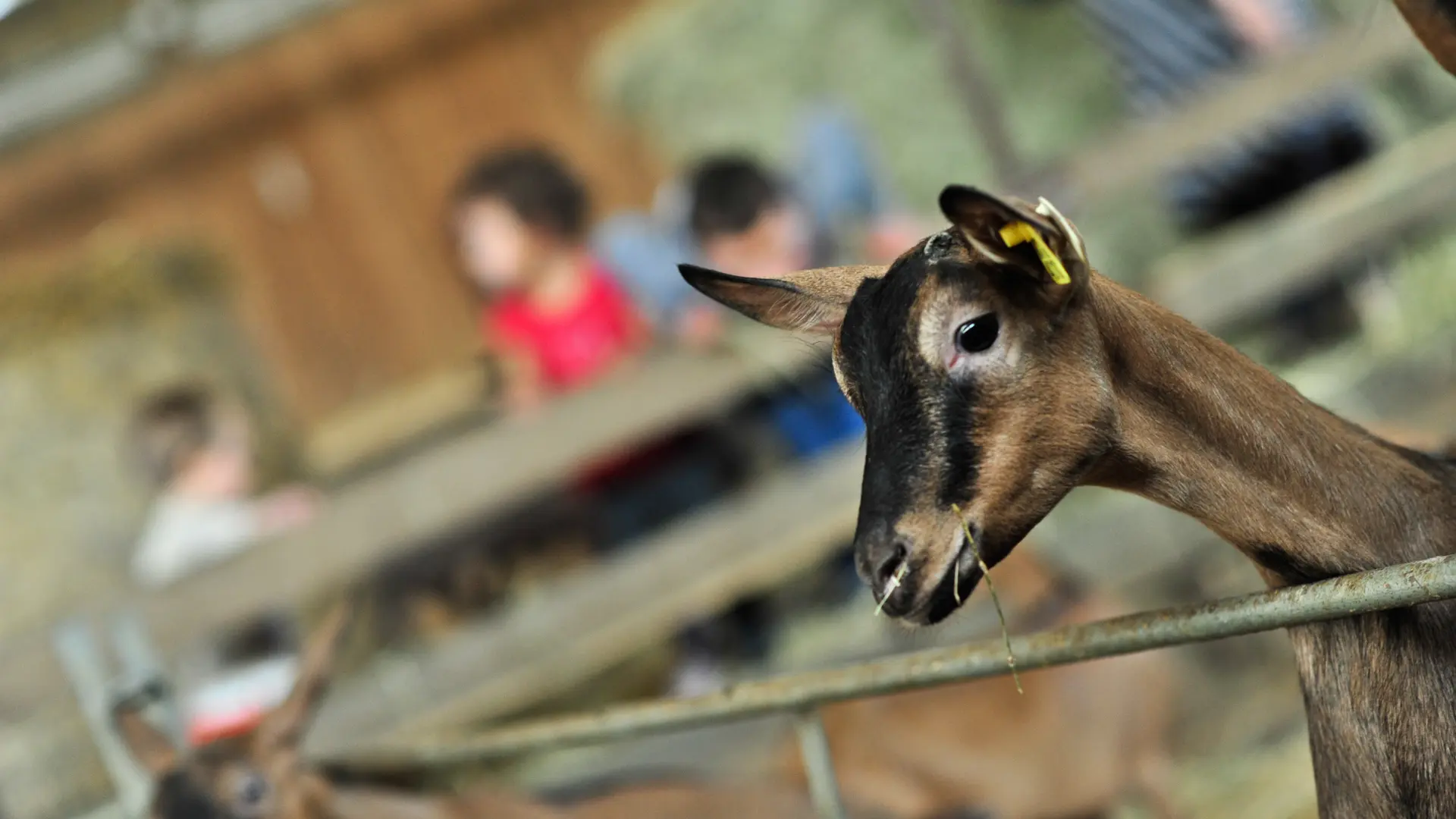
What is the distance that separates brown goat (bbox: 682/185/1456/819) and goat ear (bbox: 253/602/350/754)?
1.89m

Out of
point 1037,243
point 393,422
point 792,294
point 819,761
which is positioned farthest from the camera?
point 393,422

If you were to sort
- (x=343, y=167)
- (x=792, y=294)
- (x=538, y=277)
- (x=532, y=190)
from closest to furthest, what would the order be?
1. (x=792, y=294)
2. (x=532, y=190)
3. (x=538, y=277)
4. (x=343, y=167)

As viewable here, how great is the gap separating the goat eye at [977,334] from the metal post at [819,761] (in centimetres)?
81

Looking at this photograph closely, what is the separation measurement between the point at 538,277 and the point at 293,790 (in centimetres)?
199

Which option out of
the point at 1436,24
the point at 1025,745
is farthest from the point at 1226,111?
the point at 1436,24

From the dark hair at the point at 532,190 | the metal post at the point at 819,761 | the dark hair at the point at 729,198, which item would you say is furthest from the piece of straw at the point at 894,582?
the dark hair at the point at 532,190

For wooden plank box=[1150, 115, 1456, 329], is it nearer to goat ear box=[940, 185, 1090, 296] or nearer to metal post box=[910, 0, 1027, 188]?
metal post box=[910, 0, 1027, 188]

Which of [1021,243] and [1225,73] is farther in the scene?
[1225,73]

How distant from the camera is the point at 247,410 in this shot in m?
6.91

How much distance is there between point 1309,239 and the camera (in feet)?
15.4

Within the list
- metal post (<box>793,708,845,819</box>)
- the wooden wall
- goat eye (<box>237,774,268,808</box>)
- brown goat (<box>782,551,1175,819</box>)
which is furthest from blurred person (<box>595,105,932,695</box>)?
metal post (<box>793,708,845,819</box>)

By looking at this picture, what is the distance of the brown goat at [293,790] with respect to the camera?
134 inches

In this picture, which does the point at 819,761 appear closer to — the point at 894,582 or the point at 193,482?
the point at 894,582

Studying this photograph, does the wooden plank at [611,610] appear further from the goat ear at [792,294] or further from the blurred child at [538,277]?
the goat ear at [792,294]
